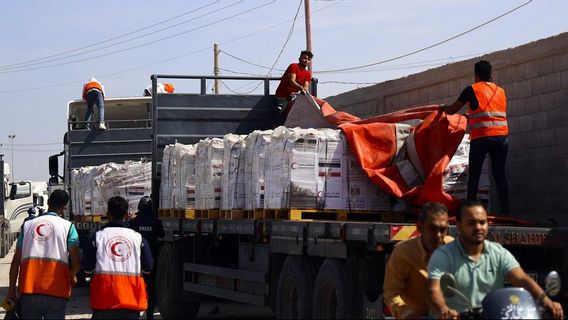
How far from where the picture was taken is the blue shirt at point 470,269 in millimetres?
6910

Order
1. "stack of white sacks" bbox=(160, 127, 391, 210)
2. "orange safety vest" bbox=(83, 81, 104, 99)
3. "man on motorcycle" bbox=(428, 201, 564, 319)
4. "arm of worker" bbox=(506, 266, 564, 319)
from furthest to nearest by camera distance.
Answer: "orange safety vest" bbox=(83, 81, 104, 99)
"stack of white sacks" bbox=(160, 127, 391, 210)
"man on motorcycle" bbox=(428, 201, 564, 319)
"arm of worker" bbox=(506, 266, 564, 319)

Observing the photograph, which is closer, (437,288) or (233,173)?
(437,288)

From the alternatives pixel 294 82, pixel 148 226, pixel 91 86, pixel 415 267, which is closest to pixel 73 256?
pixel 415 267

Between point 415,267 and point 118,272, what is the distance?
294cm

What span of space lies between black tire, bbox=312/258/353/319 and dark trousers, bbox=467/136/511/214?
1.60 m

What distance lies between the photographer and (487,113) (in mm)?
11453

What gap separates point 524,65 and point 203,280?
4987 mm

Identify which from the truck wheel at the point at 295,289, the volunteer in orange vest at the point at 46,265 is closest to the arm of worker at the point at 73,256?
the volunteer in orange vest at the point at 46,265

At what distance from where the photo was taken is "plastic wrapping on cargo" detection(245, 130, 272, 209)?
41.3ft

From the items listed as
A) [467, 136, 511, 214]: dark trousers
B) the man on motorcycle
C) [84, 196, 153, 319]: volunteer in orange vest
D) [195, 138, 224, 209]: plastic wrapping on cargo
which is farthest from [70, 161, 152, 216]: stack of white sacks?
the man on motorcycle

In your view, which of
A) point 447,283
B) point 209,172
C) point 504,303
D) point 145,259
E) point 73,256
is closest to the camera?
point 504,303

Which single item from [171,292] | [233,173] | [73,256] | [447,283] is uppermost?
[233,173]

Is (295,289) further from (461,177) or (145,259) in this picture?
(145,259)

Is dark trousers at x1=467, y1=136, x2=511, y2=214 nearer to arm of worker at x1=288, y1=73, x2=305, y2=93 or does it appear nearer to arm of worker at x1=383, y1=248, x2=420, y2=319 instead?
arm of worker at x1=383, y1=248, x2=420, y2=319
